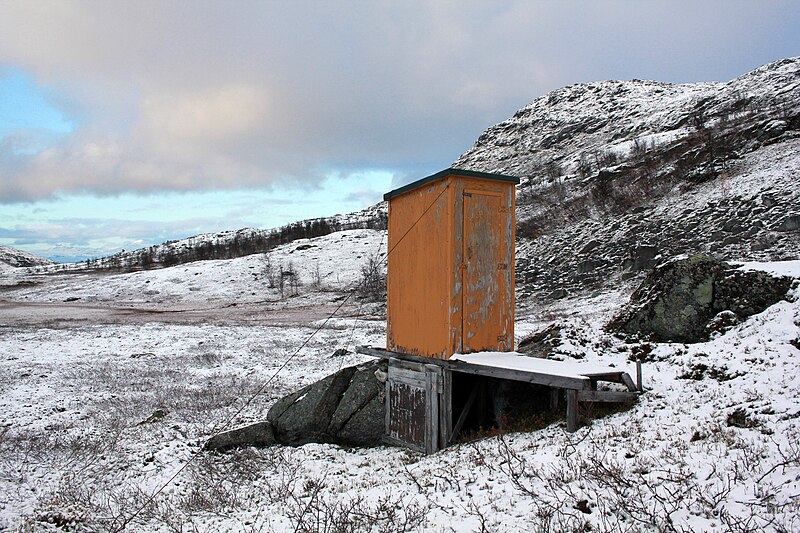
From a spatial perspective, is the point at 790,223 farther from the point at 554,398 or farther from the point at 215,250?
the point at 215,250

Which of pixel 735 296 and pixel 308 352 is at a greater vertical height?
pixel 735 296

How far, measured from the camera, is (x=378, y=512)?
569 cm

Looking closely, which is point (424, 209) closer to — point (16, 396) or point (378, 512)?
point (378, 512)

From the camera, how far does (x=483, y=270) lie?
29.2 feet

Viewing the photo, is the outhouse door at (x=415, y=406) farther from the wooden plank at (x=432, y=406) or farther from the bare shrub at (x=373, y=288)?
the bare shrub at (x=373, y=288)

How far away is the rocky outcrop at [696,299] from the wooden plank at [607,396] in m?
2.95

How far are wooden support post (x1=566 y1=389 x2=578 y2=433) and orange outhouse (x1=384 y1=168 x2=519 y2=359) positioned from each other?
7.11ft

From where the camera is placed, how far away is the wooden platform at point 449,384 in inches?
280

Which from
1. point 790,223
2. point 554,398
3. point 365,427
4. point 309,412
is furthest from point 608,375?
point 790,223

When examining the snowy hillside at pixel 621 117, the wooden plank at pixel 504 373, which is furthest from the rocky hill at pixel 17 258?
the wooden plank at pixel 504 373

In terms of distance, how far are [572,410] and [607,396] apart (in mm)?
711

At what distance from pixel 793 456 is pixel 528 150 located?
101413mm

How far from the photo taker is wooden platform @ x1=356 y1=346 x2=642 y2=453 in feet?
23.4

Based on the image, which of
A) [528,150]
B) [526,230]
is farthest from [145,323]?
[528,150]
